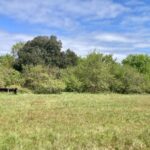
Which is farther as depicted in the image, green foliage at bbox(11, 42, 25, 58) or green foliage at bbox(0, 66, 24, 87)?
green foliage at bbox(11, 42, 25, 58)

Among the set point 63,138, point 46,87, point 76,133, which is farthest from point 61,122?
point 46,87

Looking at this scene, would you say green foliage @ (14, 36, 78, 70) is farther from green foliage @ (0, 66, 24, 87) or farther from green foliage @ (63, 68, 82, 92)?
green foliage @ (63, 68, 82, 92)

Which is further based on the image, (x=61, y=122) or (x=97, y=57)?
(x=97, y=57)

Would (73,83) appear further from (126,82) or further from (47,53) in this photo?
(47,53)

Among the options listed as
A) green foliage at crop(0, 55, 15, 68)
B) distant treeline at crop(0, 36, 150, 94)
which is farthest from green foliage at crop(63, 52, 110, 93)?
green foliage at crop(0, 55, 15, 68)

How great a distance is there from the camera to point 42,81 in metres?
49.4

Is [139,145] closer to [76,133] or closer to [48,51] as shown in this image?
[76,133]

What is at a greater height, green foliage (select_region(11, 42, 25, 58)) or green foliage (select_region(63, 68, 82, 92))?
green foliage (select_region(11, 42, 25, 58))

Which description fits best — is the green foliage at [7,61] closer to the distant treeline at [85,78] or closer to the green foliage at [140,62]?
the distant treeline at [85,78]

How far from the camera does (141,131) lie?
452 inches

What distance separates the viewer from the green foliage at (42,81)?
4722 cm

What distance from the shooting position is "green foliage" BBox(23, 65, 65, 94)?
4722 cm

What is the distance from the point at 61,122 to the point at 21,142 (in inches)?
189

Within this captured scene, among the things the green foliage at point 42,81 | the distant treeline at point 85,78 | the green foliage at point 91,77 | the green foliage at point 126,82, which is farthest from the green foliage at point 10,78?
the green foliage at point 126,82
